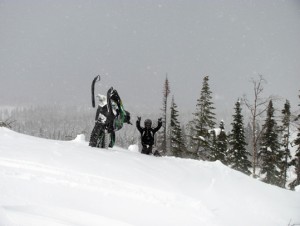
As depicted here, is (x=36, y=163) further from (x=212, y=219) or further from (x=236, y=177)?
(x=236, y=177)

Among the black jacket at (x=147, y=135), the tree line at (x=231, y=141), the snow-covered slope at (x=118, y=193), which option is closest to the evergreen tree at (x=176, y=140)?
the tree line at (x=231, y=141)

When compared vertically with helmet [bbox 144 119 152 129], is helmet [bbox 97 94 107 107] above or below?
above

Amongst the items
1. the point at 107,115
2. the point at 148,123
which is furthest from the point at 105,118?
the point at 148,123

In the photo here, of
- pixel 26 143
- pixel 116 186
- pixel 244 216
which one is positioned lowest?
pixel 244 216

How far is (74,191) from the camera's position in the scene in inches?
219

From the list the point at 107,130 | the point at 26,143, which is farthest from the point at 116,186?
the point at 107,130

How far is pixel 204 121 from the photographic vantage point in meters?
27.9

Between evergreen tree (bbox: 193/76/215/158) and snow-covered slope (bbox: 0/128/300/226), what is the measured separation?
19.6m

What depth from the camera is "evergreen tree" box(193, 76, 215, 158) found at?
27.4 meters

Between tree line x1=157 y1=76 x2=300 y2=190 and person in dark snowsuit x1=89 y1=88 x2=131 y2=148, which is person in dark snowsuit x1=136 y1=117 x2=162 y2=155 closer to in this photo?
person in dark snowsuit x1=89 y1=88 x2=131 y2=148

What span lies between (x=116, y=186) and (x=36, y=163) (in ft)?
5.57

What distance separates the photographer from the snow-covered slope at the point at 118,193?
4.85 metres

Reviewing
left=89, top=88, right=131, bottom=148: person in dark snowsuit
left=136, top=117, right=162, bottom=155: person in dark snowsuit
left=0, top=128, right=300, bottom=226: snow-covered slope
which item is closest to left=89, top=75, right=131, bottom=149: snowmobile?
left=89, top=88, right=131, bottom=148: person in dark snowsuit

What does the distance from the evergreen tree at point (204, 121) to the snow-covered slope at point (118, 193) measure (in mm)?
19558
